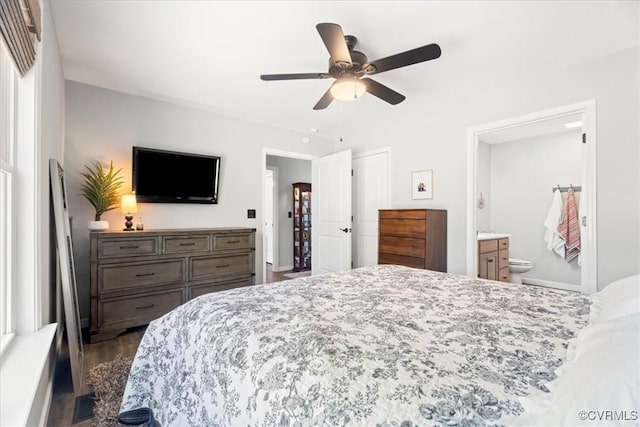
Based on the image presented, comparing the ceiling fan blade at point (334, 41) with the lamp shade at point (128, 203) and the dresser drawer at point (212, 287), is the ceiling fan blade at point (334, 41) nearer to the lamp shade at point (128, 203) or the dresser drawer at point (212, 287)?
the lamp shade at point (128, 203)

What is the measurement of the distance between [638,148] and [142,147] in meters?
4.40

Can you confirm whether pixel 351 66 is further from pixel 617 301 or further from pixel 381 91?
pixel 617 301

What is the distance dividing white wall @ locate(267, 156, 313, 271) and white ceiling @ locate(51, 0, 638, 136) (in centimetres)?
313

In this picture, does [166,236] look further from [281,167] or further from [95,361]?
[281,167]

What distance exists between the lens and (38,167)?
1.55 metres

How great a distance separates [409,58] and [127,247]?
2.81 m

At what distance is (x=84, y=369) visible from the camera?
2.19 meters

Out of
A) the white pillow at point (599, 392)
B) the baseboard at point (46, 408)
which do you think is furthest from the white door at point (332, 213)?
the white pillow at point (599, 392)

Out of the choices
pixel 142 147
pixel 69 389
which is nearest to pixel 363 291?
pixel 69 389

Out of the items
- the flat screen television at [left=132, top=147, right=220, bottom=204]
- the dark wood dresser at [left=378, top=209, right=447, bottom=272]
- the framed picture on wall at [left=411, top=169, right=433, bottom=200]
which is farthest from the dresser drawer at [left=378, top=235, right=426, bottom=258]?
the flat screen television at [left=132, top=147, right=220, bottom=204]

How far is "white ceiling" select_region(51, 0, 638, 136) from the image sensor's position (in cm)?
189

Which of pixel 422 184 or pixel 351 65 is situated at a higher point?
pixel 351 65

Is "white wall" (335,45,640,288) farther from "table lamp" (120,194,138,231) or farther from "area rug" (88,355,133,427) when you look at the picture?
"area rug" (88,355,133,427)

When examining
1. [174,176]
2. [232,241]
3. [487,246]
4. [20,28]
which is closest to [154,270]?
[232,241]
